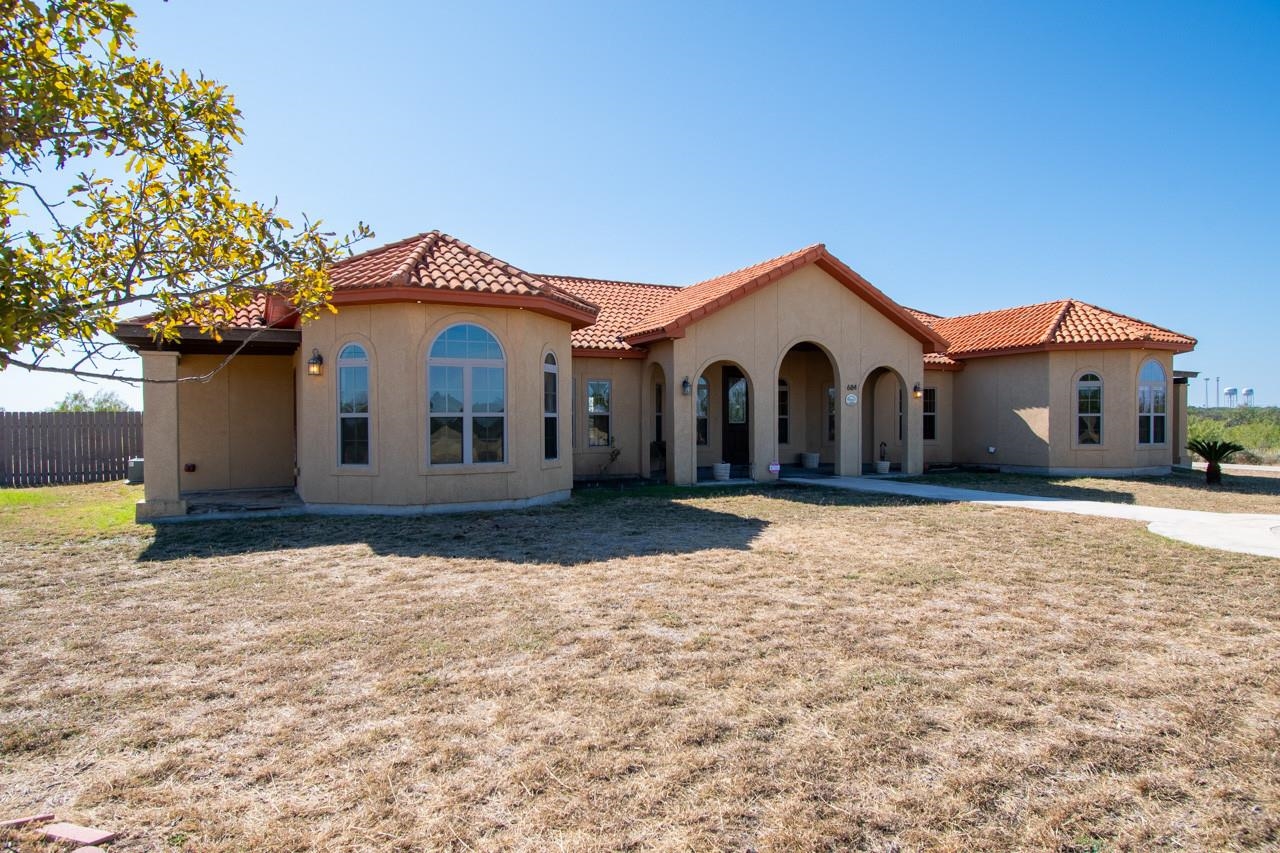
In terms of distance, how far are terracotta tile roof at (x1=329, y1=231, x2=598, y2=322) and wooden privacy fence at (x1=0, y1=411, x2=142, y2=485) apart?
413 inches

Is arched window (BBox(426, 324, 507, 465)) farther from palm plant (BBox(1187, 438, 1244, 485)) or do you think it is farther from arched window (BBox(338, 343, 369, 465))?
palm plant (BBox(1187, 438, 1244, 485))

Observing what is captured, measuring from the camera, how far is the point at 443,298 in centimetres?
1108

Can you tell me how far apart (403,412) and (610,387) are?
6174mm

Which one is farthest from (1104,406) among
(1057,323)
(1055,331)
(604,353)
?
(604,353)

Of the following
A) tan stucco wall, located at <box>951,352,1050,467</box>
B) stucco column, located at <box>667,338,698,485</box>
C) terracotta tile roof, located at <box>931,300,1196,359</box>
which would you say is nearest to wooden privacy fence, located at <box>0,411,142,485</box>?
stucco column, located at <box>667,338,698,485</box>

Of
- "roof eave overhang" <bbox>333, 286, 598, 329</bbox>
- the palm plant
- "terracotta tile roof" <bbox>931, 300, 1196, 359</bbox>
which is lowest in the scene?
the palm plant

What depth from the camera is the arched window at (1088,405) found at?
1830 cm

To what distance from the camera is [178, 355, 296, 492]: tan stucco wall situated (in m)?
13.8

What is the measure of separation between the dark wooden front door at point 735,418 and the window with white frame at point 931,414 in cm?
582

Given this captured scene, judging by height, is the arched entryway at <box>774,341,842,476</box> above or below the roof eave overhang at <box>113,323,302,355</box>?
below

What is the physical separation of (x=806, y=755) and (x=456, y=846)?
5.65 feet

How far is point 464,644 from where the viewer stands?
5.28 meters

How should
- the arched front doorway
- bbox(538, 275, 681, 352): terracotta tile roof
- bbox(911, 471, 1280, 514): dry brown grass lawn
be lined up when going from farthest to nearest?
the arched front doorway, bbox(538, 275, 681, 352): terracotta tile roof, bbox(911, 471, 1280, 514): dry brown grass lawn

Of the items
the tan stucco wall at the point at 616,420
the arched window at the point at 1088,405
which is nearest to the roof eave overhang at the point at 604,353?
the tan stucco wall at the point at 616,420
